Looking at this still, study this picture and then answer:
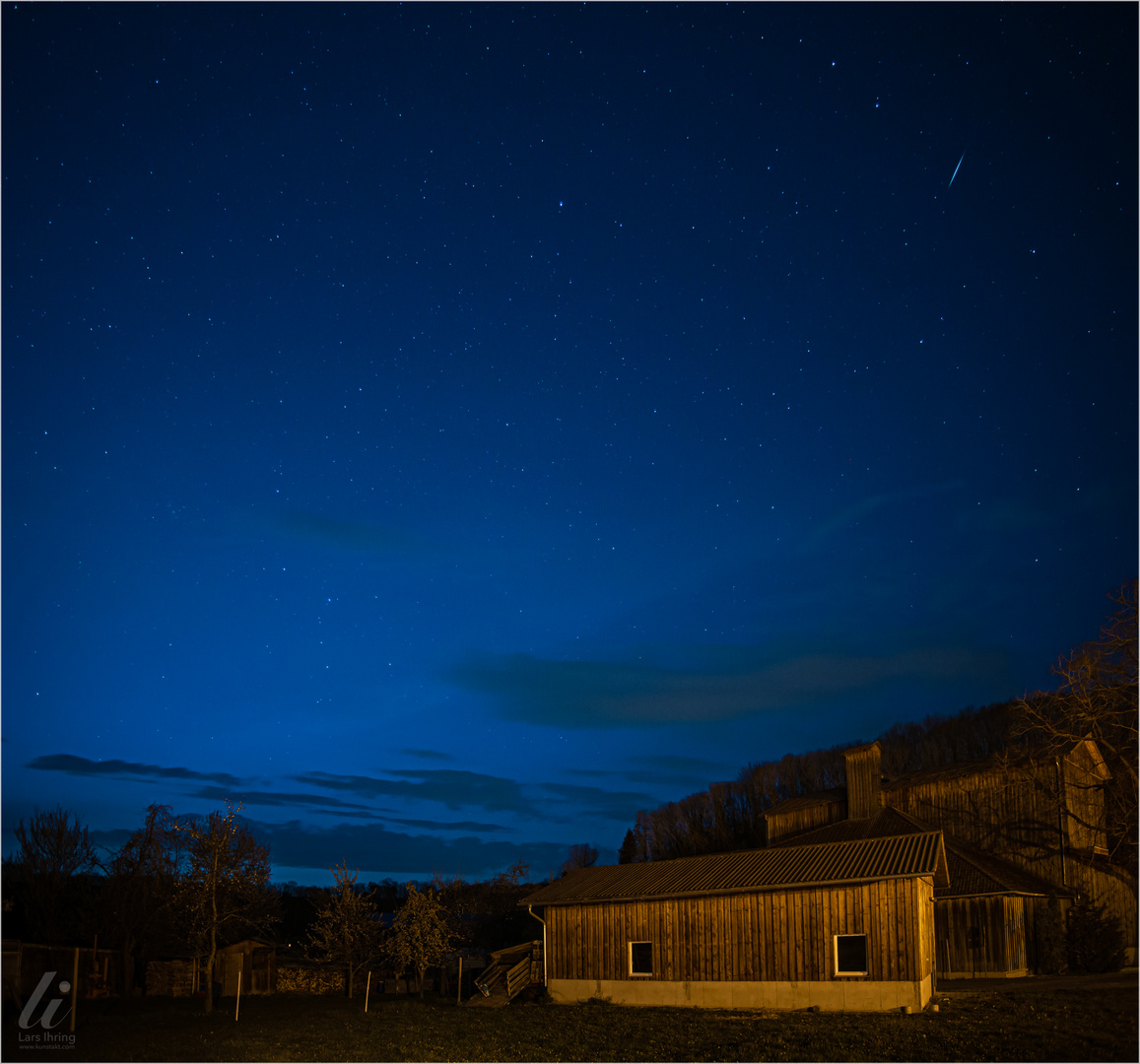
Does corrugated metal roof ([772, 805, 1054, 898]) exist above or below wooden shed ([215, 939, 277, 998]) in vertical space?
above

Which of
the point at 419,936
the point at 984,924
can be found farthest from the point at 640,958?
the point at 984,924

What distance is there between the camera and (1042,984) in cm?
2453

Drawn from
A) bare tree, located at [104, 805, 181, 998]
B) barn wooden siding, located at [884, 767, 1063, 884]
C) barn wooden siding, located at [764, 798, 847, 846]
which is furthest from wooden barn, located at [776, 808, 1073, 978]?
bare tree, located at [104, 805, 181, 998]

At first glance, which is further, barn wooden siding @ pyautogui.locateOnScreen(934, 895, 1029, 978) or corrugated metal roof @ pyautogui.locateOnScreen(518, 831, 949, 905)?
barn wooden siding @ pyautogui.locateOnScreen(934, 895, 1029, 978)

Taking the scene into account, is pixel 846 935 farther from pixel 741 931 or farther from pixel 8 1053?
pixel 8 1053

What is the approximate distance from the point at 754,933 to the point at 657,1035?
22.0 feet

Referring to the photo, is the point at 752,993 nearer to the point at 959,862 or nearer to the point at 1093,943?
the point at 959,862

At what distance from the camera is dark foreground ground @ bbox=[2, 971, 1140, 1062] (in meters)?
16.3

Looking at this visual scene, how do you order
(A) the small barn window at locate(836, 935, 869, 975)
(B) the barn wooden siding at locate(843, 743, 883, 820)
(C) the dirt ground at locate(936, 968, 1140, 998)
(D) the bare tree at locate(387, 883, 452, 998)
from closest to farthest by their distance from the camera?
1. (C) the dirt ground at locate(936, 968, 1140, 998)
2. (A) the small barn window at locate(836, 935, 869, 975)
3. (D) the bare tree at locate(387, 883, 452, 998)
4. (B) the barn wooden siding at locate(843, 743, 883, 820)

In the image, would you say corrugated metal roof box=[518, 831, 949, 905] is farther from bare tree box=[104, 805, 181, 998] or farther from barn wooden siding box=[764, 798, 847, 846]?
bare tree box=[104, 805, 181, 998]

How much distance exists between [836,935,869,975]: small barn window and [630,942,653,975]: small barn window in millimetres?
6402

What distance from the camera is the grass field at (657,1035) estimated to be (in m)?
16.3

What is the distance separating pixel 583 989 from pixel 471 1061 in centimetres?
1364

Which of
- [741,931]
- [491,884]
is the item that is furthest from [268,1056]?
[491,884]
